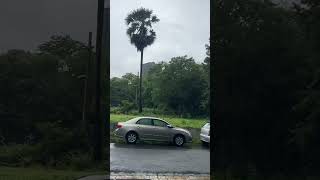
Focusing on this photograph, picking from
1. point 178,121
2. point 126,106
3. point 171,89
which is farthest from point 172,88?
point 126,106

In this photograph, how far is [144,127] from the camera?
331 inches

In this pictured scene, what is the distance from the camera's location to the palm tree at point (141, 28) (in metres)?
8.24

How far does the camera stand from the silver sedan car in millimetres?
8406

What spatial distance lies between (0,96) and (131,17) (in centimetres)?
223

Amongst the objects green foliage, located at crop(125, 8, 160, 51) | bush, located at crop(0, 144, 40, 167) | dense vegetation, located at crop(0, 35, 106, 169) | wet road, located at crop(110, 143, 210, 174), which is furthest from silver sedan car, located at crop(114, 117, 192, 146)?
bush, located at crop(0, 144, 40, 167)

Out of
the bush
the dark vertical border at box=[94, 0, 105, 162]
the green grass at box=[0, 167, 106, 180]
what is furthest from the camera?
the dark vertical border at box=[94, 0, 105, 162]

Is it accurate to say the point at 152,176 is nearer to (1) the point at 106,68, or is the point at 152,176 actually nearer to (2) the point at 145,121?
(2) the point at 145,121

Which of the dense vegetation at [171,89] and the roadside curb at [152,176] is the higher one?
the dense vegetation at [171,89]

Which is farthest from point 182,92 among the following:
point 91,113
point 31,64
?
point 31,64

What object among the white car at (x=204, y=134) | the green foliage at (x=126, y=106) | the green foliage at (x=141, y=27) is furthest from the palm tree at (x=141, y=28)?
the white car at (x=204, y=134)

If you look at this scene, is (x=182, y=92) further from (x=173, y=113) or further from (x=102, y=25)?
(x=102, y=25)

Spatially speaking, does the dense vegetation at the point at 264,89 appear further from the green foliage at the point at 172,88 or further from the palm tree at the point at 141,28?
the palm tree at the point at 141,28

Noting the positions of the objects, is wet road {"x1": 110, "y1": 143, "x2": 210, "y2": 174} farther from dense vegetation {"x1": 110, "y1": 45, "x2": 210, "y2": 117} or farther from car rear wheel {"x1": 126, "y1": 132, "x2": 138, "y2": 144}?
dense vegetation {"x1": 110, "y1": 45, "x2": 210, "y2": 117}

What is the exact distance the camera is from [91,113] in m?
8.36
